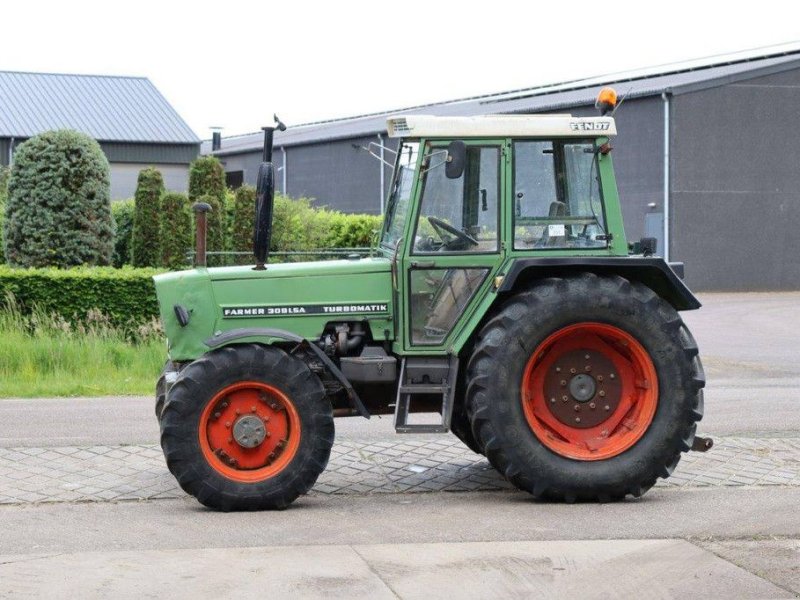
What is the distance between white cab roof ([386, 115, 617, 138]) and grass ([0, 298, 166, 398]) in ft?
22.6

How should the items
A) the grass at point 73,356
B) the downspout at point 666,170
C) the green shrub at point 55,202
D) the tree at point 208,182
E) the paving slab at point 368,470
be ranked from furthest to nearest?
the downspout at point 666,170 → the tree at point 208,182 → the green shrub at point 55,202 → the grass at point 73,356 → the paving slab at point 368,470

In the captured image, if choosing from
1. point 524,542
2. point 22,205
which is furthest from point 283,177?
point 524,542

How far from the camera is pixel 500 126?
27.8 feet

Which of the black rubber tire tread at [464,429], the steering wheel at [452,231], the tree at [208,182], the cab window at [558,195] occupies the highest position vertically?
the tree at [208,182]

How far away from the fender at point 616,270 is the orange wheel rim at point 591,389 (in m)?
0.42

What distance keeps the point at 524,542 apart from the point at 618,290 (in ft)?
6.44

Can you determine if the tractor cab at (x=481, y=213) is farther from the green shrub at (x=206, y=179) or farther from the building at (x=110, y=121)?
the building at (x=110, y=121)

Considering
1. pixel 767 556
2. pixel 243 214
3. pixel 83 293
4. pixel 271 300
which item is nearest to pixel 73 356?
pixel 83 293

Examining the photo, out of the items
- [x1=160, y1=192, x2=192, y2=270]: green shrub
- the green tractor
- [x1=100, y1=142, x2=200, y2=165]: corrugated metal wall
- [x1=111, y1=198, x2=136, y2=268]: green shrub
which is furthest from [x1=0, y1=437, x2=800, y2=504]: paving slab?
[x1=100, y1=142, x2=200, y2=165]: corrugated metal wall

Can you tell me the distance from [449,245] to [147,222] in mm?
16422

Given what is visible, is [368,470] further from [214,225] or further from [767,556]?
[214,225]

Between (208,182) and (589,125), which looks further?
(208,182)

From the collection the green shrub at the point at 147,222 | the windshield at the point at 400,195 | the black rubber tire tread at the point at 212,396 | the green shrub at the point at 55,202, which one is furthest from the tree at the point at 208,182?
the black rubber tire tread at the point at 212,396

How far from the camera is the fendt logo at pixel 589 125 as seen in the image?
336 inches
